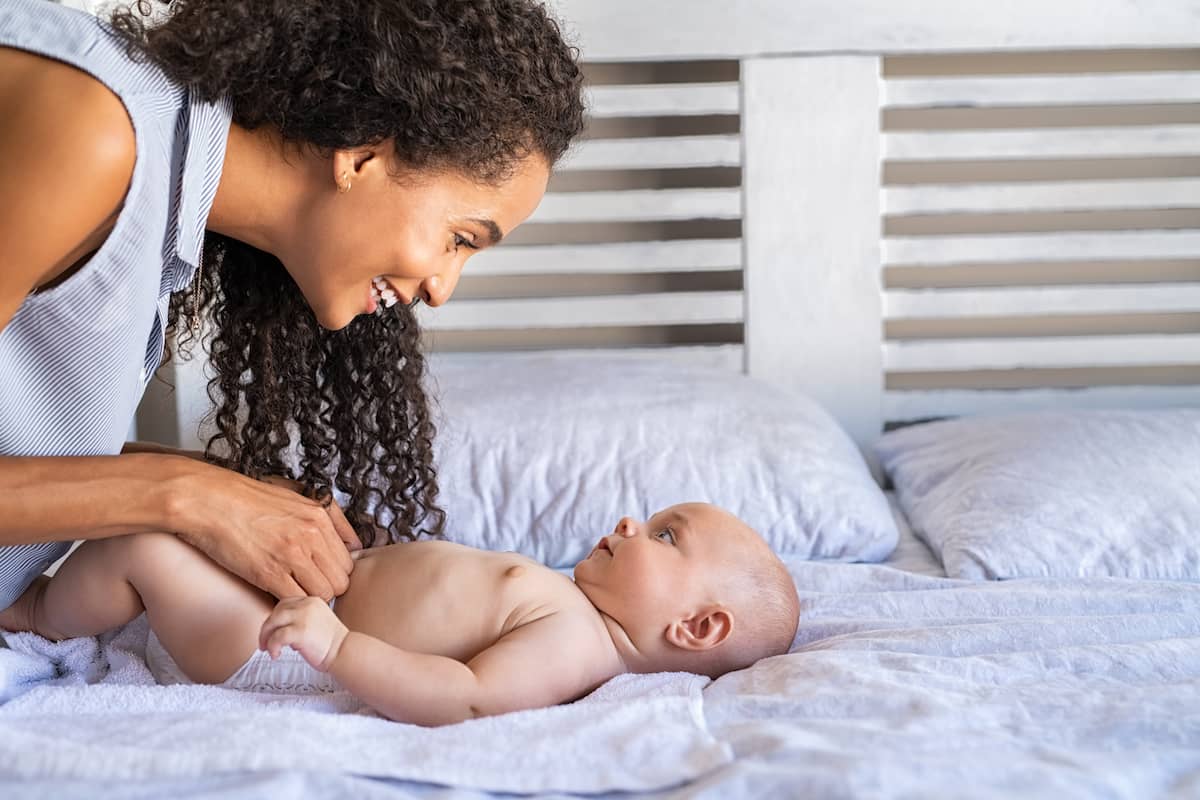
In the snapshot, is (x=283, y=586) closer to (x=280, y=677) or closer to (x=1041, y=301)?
(x=280, y=677)

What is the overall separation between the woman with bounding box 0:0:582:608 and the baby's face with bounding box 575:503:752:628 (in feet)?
0.93

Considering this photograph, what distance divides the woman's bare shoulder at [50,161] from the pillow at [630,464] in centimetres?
77

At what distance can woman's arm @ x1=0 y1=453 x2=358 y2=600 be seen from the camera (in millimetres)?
1104

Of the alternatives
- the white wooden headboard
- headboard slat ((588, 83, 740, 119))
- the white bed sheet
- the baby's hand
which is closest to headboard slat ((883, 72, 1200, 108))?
the white wooden headboard

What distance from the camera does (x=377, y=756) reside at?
3.06 feet

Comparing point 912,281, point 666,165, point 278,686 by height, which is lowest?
point 278,686

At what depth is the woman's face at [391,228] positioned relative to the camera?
121 cm

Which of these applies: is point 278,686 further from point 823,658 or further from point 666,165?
point 666,165

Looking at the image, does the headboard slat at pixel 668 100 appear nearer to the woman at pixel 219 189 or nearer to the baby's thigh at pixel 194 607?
the woman at pixel 219 189

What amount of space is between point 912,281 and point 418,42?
1525 millimetres

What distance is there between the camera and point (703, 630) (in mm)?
1300

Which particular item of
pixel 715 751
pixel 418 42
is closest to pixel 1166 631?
pixel 715 751

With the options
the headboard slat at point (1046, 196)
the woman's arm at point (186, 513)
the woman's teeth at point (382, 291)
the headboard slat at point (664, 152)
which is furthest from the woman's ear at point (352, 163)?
the headboard slat at point (1046, 196)

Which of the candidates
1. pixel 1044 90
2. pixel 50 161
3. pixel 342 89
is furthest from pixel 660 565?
pixel 1044 90
